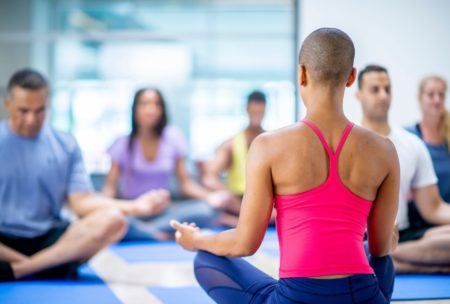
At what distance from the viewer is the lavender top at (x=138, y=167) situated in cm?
520

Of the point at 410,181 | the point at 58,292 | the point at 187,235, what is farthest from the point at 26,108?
the point at 410,181

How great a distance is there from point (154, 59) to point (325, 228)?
19.2ft

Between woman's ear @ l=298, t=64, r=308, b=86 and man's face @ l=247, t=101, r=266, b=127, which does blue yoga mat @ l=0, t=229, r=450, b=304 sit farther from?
man's face @ l=247, t=101, r=266, b=127

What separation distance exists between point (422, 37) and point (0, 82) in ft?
15.7

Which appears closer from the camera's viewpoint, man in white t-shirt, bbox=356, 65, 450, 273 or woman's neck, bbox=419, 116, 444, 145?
man in white t-shirt, bbox=356, 65, 450, 273

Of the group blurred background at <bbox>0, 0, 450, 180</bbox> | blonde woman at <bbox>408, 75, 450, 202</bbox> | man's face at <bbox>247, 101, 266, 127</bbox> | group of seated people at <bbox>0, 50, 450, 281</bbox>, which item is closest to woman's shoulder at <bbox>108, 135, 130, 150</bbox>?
man's face at <bbox>247, 101, 266, 127</bbox>

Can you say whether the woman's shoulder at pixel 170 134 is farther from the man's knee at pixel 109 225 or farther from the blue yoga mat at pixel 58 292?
the blue yoga mat at pixel 58 292

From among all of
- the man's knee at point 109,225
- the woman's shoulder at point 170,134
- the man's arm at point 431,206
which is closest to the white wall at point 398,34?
the man's arm at point 431,206

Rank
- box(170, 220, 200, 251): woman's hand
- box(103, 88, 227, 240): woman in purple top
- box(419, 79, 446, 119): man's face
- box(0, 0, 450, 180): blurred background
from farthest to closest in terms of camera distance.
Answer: box(0, 0, 450, 180): blurred background, box(103, 88, 227, 240): woman in purple top, box(419, 79, 446, 119): man's face, box(170, 220, 200, 251): woman's hand

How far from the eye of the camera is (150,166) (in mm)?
5207

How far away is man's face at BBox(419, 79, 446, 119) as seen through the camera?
163 inches

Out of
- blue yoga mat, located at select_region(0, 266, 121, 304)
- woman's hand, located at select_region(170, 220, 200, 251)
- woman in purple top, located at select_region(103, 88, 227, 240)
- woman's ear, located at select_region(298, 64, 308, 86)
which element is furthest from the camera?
woman in purple top, located at select_region(103, 88, 227, 240)

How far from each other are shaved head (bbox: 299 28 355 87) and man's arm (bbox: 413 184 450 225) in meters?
1.79

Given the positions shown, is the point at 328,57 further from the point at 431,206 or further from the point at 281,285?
the point at 431,206
